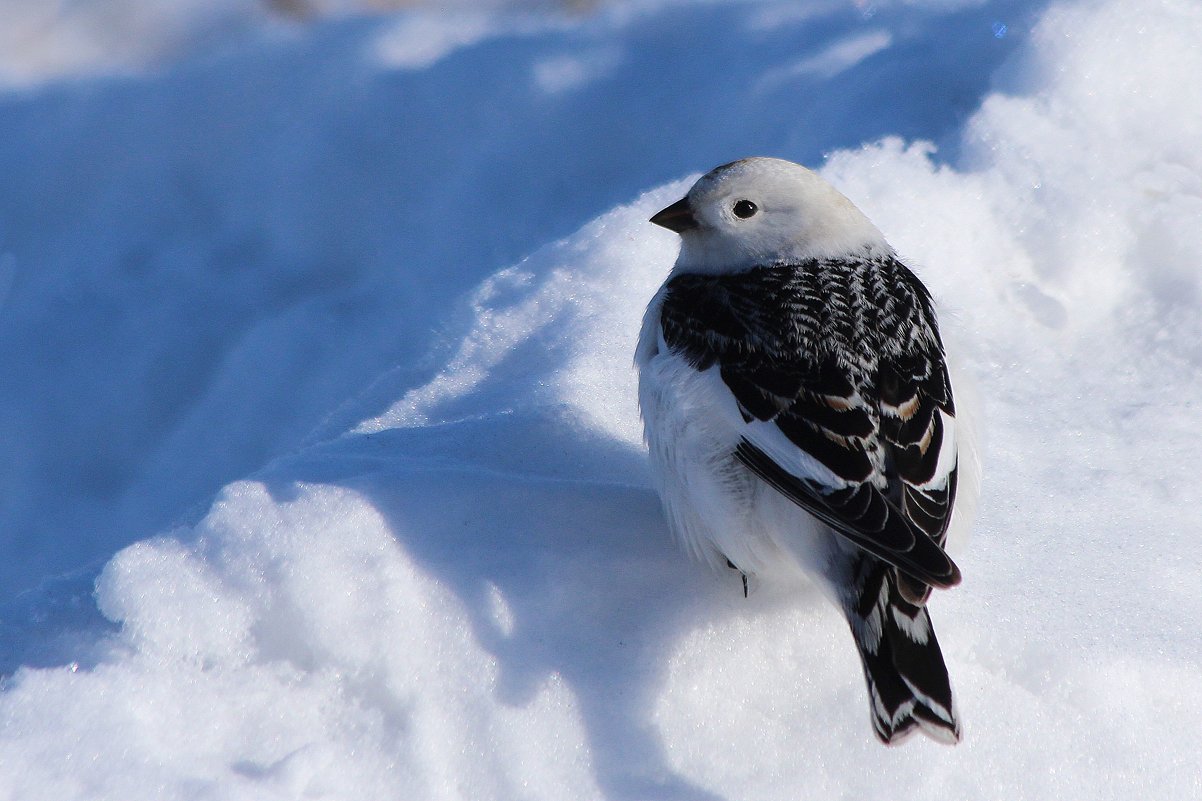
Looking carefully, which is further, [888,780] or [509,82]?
[509,82]

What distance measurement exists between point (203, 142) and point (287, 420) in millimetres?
1683

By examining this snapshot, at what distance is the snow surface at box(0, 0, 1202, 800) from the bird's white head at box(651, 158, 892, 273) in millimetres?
432

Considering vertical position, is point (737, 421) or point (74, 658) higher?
point (74, 658)

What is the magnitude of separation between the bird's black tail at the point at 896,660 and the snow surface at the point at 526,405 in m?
0.16

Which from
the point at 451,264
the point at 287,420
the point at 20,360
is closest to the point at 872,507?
the point at 287,420

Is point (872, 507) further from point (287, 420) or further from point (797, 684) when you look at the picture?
point (287, 420)

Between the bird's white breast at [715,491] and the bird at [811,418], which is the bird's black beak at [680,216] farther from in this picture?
the bird's white breast at [715,491]

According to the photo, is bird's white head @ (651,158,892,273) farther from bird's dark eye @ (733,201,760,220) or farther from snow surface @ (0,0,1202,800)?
snow surface @ (0,0,1202,800)

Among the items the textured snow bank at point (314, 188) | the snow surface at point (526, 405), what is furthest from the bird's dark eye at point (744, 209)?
the textured snow bank at point (314, 188)

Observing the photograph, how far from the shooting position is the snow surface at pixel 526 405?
6.98 feet

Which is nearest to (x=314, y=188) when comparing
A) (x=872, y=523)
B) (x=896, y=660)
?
(x=872, y=523)

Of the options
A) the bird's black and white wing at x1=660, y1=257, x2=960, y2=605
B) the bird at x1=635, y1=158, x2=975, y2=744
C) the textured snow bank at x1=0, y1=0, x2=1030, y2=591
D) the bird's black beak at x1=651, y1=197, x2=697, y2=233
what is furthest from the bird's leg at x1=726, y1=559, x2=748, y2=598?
the textured snow bank at x1=0, y1=0, x2=1030, y2=591

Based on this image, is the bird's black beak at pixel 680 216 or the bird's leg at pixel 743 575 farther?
the bird's black beak at pixel 680 216

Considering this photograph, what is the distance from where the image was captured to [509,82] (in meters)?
4.79
